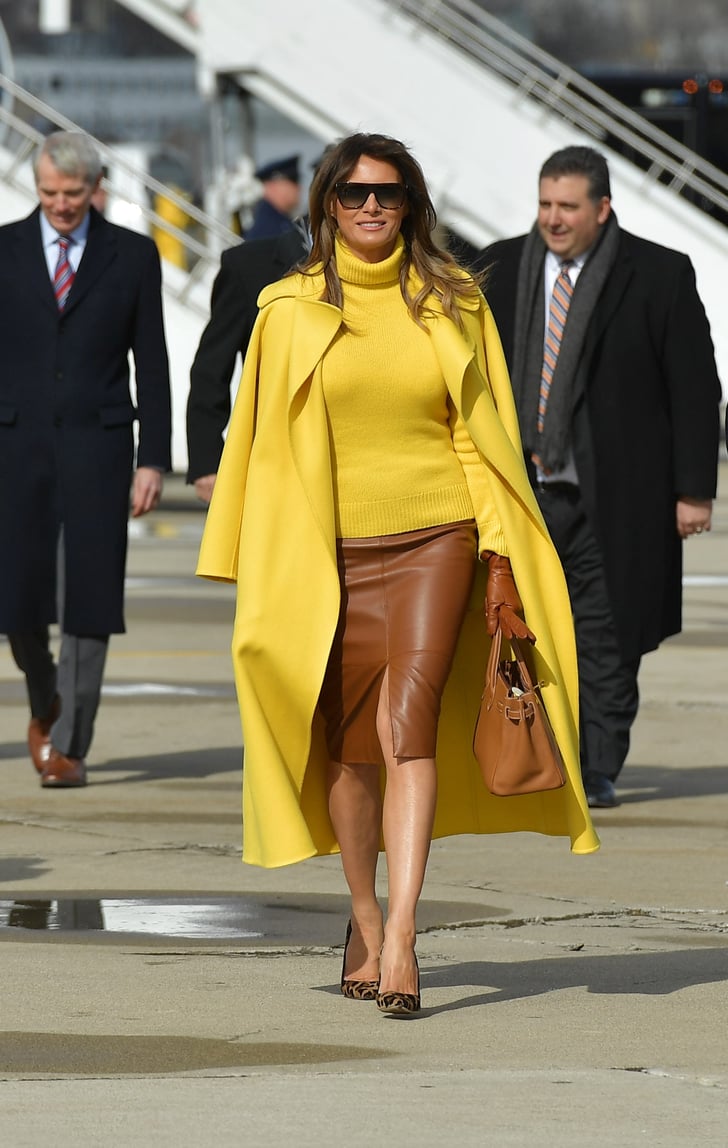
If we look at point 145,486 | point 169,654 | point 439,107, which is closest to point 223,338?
point 145,486

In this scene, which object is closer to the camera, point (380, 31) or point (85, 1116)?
point (85, 1116)

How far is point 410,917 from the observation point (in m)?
5.45

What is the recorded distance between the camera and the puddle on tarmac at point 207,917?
6340 mm

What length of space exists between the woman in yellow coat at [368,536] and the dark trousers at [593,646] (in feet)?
9.31

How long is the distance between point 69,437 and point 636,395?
6.23 ft

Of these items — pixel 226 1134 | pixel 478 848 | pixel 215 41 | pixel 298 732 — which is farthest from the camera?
pixel 215 41

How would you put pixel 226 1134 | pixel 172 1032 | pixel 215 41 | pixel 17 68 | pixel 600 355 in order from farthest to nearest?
pixel 17 68, pixel 215 41, pixel 600 355, pixel 172 1032, pixel 226 1134

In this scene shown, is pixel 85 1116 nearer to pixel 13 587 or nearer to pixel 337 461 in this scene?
pixel 337 461

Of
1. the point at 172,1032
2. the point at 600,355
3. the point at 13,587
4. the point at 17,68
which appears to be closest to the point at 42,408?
the point at 13,587

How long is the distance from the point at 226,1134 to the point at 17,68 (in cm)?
8298

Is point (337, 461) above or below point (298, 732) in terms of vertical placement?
above

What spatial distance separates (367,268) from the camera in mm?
5676

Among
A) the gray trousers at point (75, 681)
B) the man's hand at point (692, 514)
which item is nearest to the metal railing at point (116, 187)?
the gray trousers at point (75, 681)

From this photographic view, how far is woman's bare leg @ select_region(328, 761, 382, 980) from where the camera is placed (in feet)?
18.6
